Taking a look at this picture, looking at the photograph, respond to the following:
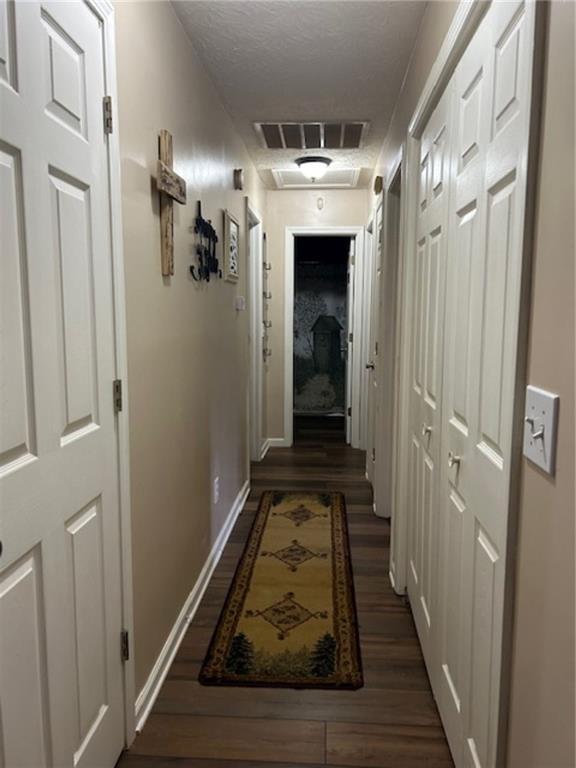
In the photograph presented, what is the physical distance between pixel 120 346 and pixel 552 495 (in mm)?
1138

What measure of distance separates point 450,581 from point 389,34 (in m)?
2.12

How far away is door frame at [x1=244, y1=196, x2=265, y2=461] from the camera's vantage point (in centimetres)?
435

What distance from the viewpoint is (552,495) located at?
2.80 feet

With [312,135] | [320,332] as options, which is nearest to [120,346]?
[312,135]

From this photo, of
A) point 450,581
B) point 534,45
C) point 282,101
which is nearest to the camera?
point 534,45

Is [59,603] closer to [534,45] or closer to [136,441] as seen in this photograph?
[136,441]

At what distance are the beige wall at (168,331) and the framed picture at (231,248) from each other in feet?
0.33

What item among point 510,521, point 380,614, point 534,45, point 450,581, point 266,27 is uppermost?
point 266,27

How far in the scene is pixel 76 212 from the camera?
47.1 inches

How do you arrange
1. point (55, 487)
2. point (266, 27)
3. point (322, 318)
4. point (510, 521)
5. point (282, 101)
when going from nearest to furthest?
1. point (510, 521)
2. point (55, 487)
3. point (266, 27)
4. point (282, 101)
5. point (322, 318)

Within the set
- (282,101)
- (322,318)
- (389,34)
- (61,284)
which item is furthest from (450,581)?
(322,318)

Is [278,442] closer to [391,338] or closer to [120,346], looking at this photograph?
[391,338]

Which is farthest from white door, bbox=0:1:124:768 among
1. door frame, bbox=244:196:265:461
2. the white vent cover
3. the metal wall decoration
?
the white vent cover

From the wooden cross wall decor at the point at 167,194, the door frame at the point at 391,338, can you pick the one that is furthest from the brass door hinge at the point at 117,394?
the door frame at the point at 391,338
